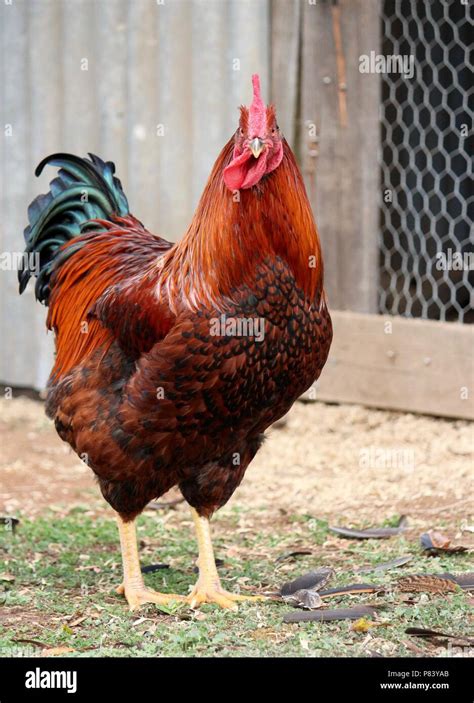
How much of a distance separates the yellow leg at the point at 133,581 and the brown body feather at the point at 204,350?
11 centimetres

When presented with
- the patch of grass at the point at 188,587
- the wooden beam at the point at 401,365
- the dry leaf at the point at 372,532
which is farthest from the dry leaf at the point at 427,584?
the wooden beam at the point at 401,365

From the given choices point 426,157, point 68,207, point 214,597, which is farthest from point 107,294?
point 426,157

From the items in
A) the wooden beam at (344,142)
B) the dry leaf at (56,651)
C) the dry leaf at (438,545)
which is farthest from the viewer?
the wooden beam at (344,142)

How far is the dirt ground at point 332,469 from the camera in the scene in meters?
5.77

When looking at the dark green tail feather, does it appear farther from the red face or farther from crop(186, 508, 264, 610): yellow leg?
crop(186, 508, 264, 610): yellow leg

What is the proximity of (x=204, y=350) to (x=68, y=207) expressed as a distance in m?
1.49

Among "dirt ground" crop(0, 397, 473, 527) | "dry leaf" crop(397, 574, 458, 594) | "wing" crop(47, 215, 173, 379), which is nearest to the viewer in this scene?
"wing" crop(47, 215, 173, 379)

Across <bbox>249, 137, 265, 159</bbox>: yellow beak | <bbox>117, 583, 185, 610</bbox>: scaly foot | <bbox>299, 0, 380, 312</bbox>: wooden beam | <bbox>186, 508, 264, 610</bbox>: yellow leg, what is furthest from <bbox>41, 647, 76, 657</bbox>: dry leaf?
<bbox>299, 0, 380, 312</bbox>: wooden beam

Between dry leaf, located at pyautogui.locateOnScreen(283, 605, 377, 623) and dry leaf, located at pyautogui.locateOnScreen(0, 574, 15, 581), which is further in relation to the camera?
dry leaf, located at pyautogui.locateOnScreen(0, 574, 15, 581)

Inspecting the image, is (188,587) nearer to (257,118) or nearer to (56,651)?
(56,651)

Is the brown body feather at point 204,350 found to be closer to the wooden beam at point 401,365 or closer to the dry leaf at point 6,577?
the dry leaf at point 6,577

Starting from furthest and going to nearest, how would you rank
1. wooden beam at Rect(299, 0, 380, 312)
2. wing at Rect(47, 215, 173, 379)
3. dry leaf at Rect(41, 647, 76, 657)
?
wooden beam at Rect(299, 0, 380, 312) < wing at Rect(47, 215, 173, 379) < dry leaf at Rect(41, 647, 76, 657)

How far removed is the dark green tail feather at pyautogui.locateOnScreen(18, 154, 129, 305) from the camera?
5.01 meters

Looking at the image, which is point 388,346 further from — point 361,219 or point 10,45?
point 10,45
